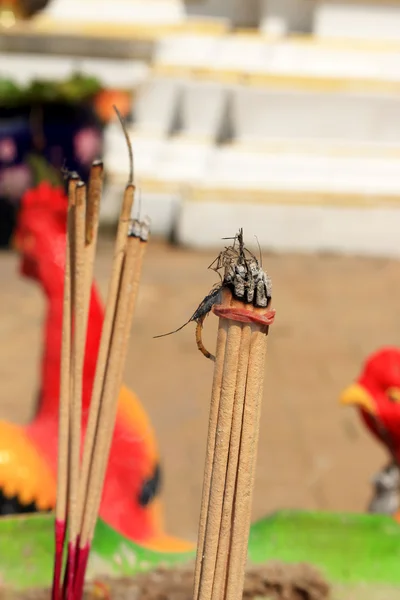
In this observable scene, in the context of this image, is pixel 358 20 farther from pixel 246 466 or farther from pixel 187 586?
pixel 246 466

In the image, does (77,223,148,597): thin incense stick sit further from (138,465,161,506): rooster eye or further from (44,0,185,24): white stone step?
(44,0,185,24): white stone step

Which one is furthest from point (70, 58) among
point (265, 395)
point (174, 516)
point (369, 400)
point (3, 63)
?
point (369, 400)

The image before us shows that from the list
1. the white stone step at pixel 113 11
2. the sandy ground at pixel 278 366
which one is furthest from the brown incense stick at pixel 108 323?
the white stone step at pixel 113 11

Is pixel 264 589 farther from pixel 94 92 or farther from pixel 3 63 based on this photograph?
pixel 3 63

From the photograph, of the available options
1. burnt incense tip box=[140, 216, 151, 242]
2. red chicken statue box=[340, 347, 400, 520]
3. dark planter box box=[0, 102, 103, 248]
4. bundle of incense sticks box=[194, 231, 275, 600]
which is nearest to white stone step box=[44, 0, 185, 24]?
dark planter box box=[0, 102, 103, 248]

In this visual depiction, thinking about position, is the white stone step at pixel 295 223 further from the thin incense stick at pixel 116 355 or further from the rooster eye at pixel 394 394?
the thin incense stick at pixel 116 355
